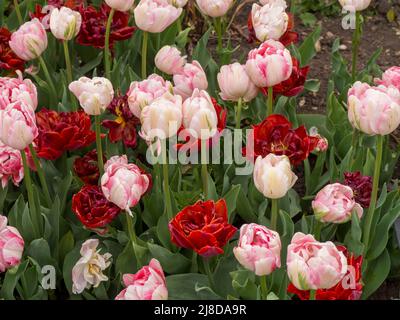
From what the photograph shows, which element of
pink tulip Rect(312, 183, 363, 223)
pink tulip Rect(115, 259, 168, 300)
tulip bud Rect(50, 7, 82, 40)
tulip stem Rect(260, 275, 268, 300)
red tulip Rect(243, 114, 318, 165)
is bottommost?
tulip stem Rect(260, 275, 268, 300)

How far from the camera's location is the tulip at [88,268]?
1.73 meters

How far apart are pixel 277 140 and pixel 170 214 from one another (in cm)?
28

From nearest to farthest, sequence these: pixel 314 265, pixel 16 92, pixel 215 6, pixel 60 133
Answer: pixel 314 265
pixel 16 92
pixel 60 133
pixel 215 6

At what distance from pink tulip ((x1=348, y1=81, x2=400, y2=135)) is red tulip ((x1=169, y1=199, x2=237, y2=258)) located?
31 cm

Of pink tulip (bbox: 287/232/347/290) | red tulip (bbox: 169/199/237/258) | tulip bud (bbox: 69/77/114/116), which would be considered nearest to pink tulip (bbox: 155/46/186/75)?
tulip bud (bbox: 69/77/114/116)

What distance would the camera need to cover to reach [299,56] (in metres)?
2.37

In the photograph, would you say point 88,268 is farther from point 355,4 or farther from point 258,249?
point 355,4

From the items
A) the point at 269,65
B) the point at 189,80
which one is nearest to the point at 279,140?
the point at 269,65

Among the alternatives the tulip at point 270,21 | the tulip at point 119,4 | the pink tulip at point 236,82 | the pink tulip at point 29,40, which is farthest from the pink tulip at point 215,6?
the pink tulip at point 29,40

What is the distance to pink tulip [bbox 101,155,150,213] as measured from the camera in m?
1.58

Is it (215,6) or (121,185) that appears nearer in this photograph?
(121,185)

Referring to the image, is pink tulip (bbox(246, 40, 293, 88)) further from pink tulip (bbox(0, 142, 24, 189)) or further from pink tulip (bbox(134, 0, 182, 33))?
pink tulip (bbox(0, 142, 24, 189))

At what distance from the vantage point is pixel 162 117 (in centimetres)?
148

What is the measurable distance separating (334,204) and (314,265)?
0.34 m
